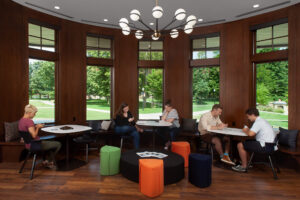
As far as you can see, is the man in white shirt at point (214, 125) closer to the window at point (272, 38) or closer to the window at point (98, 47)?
the window at point (272, 38)

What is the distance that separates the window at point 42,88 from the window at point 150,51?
2705mm

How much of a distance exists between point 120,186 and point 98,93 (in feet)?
11.5

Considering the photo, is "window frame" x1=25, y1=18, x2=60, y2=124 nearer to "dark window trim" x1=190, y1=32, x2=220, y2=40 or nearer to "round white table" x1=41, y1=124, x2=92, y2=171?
"round white table" x1=41, y1=124, x2=92, y2=171

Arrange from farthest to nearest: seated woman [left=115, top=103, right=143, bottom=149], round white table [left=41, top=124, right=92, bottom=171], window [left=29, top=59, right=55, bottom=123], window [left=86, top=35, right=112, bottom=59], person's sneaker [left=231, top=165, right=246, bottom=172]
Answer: window [left=86, top=35, right=112, bottom=59]
window [left=29, top=59, right=55, bottom=123]
seated woman [left=115, top=103, right=143, bottom=149]
person's sneaker [left=231, top=165, right=246, bottom=172]
round white table [left=41, top=124, right=92, bottom=171]

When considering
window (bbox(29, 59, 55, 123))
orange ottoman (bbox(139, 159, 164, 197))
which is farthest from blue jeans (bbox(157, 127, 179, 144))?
window (bbox(29, 59, 55, 123))

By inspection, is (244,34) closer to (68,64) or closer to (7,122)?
(68,64)

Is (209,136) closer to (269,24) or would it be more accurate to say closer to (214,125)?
(214,125)

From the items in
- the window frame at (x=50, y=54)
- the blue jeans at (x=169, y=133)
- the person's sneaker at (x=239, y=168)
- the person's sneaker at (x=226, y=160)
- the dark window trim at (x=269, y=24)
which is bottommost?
the person's sneaker at (x=239, y=168)

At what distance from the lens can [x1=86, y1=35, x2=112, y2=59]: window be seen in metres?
6.02

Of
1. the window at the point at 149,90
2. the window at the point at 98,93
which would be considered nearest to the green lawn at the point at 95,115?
the window at the point at 98,93

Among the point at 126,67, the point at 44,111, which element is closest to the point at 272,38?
the point at 126,67

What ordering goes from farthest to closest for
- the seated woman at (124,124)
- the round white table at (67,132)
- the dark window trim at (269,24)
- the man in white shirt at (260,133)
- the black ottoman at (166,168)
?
the seated woman at (124,124) < the dark window trim at (269,24) < the round white table at (67,132) < the man in white shirt at (260,133) < the black ottoman at (166,168)

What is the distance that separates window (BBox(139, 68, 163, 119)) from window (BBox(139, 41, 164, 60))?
0.39 meters

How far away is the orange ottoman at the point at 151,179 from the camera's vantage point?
291cm
